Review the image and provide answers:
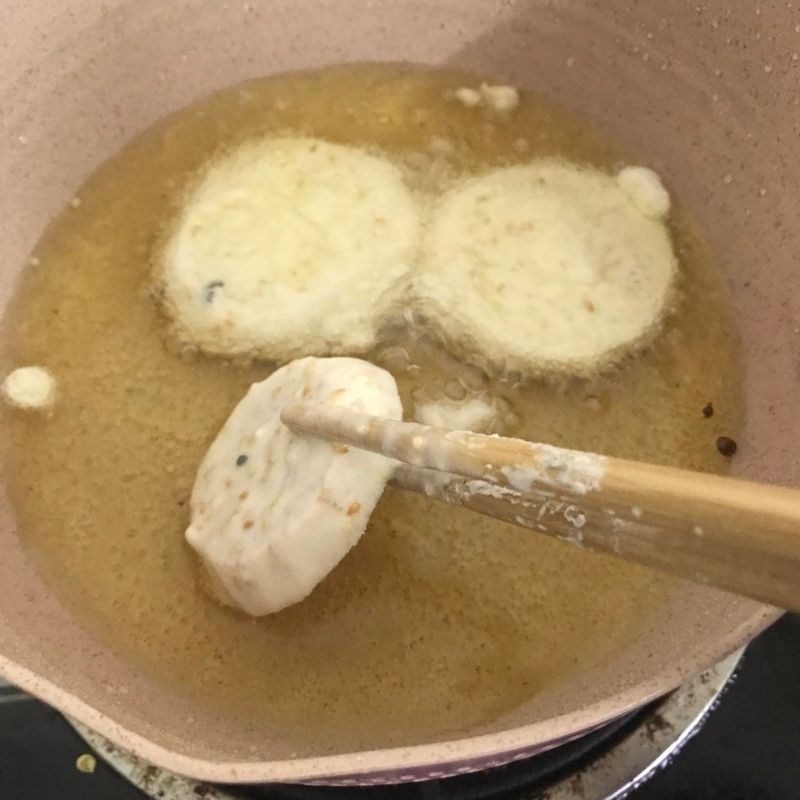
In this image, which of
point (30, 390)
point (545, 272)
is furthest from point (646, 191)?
point (30, 390)

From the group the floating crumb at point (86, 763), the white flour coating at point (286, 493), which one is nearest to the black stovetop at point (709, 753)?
the floating crumb at point (86, 763)

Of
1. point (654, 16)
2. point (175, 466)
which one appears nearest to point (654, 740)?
point (175, 466)

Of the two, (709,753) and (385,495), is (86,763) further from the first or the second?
(709,753)

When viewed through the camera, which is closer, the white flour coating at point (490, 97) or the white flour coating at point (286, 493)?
the white flour coating at point (286, 493)

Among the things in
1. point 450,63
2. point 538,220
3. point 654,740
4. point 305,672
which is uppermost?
point 450,63

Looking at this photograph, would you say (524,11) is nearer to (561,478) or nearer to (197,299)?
(197,299)

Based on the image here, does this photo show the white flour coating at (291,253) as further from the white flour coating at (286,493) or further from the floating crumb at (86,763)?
the floating crumb at (86,763)
